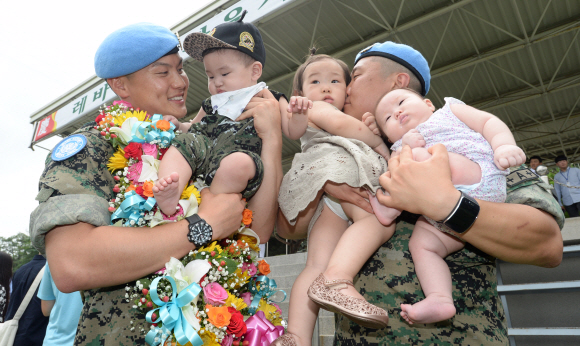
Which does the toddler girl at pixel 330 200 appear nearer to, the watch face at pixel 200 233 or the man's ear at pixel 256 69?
the man's ear at pixel 256 69

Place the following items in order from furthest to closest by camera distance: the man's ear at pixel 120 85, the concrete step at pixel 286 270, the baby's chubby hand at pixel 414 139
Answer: the concrete step at pixel 286 270 < the man's ear at pixel 120 85 < the baby's chubby hand at pixel 414 139

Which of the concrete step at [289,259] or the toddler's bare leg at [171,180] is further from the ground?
the toddler's bare leg at [171,180]

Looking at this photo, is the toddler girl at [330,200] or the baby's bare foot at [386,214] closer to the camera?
the toddler girl at [330,200]

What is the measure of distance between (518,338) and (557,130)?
12236mm

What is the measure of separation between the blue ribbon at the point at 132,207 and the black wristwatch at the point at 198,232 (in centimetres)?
18

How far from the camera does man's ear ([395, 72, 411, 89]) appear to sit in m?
1.86

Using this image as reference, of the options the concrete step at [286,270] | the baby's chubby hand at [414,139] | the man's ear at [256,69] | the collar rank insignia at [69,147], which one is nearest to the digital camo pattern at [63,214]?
the collar rank insignia at [69,147]

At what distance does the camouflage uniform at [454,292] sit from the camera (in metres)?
1.42

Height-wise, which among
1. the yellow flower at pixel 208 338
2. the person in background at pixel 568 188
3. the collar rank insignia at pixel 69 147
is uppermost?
the collar rank insignia at pixel 69 147

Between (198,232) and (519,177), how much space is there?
1.35 m

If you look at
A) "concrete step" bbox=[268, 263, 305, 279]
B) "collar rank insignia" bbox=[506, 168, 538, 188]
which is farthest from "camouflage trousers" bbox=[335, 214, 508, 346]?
"concrete step" bbox=[268, 263, 305, 279]

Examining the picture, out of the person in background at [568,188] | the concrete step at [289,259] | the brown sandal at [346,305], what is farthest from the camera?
the person in background at [568,188]

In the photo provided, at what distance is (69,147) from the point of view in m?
1.57

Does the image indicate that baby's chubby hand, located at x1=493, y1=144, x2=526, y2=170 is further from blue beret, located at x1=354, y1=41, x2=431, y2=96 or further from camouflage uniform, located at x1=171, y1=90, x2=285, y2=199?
camouflage uniform, located at x1=171, y1=90, x2=285, y2=199
